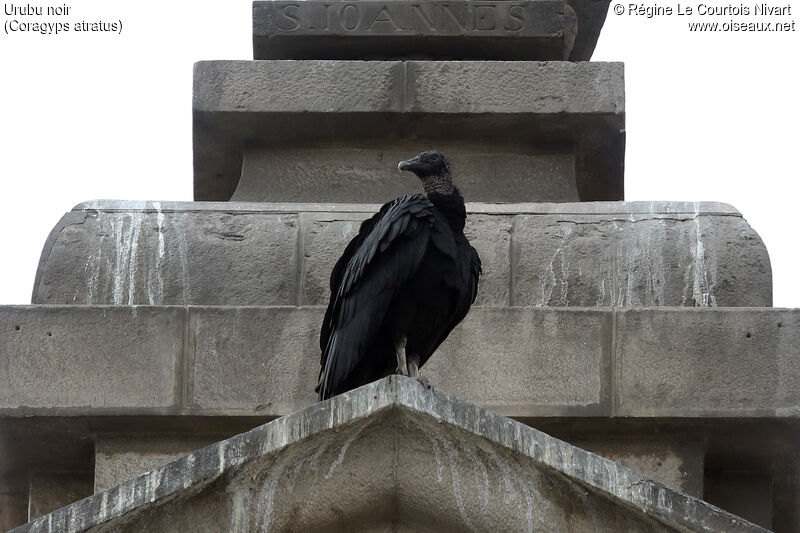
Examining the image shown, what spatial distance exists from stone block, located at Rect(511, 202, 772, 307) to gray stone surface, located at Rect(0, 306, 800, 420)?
0.28m

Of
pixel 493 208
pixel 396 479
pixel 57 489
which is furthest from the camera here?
pixel 493 208

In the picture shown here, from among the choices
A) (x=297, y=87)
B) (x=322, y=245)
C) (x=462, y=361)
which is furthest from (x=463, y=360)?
(x=297, y=87)

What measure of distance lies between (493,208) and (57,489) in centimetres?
279

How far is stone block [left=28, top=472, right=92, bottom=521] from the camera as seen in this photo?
13.5 metres

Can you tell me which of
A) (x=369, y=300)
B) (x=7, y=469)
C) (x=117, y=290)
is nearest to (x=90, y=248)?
(x=117, y=290)

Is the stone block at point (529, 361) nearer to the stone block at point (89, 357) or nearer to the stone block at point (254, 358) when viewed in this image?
the stone block at point (254, 358)

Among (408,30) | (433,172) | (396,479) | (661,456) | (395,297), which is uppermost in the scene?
(408,30)

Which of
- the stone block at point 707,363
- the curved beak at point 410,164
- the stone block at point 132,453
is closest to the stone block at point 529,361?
the stone block at point 707,363

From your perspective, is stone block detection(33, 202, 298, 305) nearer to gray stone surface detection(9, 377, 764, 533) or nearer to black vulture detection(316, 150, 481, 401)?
black vulture detection(316, 150, 481, 401)

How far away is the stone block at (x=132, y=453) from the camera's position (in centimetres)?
1305

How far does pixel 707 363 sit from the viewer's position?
13.1m

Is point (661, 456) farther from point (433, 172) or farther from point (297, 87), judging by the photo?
point (297, 87)

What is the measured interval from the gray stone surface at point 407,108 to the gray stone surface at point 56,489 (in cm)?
219

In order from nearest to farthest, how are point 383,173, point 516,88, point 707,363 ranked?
point 707,363 → point 383,173 → point 516,88
